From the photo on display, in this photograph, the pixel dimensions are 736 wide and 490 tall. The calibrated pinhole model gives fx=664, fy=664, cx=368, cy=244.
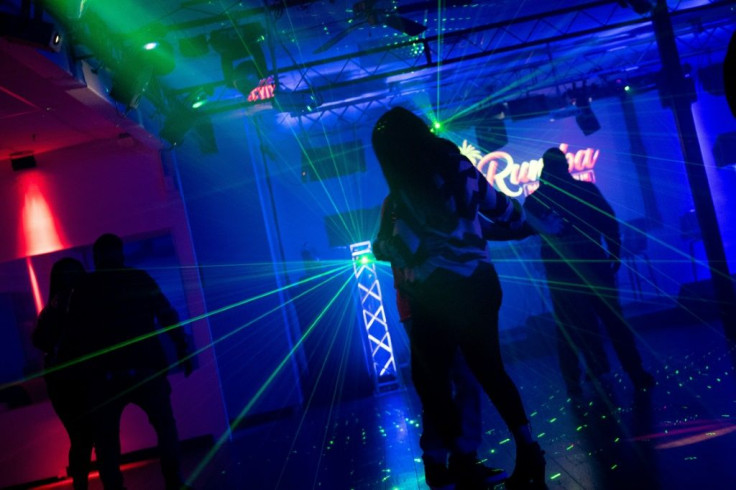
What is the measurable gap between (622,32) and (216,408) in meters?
8.45

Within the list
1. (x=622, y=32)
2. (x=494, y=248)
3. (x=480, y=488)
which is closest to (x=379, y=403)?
(x=480, y=488)

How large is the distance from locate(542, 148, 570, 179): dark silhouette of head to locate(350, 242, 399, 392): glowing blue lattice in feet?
12.2

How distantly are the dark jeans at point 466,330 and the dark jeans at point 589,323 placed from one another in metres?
2.22

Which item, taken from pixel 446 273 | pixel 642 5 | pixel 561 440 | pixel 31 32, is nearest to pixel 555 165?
pixel 561 440

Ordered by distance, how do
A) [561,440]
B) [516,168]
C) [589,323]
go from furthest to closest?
[516,168] → [589,323] → [561,440]

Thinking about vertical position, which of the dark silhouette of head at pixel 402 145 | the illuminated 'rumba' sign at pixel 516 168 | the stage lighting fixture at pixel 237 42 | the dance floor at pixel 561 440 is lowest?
the dance floor at pixel 561 440

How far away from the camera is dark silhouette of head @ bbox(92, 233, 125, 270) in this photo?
3.90 metres

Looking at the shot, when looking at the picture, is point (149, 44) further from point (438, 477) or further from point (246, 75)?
point (438, 477)

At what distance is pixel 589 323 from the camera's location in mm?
4926

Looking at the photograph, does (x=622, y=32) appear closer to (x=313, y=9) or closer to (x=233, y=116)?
(x=313, y=9)

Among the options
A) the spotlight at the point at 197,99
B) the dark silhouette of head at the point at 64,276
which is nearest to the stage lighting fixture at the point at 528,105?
the spotlight at the point at 197,99

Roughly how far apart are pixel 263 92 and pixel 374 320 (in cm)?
307

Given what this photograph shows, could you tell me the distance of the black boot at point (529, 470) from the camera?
2596mm

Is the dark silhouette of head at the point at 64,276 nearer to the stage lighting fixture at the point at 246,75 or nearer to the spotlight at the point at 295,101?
the stage lighting fixture at the point at 246,75
